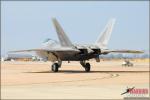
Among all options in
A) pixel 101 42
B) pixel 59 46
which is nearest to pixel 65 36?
pixel 59 46

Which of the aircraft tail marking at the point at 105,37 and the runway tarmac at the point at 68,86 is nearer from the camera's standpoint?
the runway tarmac at the point at 68,86

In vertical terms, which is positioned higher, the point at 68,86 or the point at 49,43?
the point at 49,43

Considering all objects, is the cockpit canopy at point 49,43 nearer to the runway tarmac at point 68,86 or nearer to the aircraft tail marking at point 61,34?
the aircraft tail marking at point 61,34

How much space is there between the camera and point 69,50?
34.4 m

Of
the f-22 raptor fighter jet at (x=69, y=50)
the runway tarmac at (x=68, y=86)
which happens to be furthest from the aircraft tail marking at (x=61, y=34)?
the runway tarmac at (x=68, y=86)

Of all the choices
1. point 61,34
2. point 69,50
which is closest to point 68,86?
point 69,50

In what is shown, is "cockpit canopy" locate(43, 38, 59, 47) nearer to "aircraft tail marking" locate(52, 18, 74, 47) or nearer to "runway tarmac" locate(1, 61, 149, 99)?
"aircraft tail marking" locate(52, 18, 74, 47)

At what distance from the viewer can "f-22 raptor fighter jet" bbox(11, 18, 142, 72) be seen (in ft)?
114

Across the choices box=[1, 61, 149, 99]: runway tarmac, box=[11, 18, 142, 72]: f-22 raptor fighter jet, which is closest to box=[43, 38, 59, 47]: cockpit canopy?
box=[11, 18, 142, 72]: f-22 raptor fighter jet

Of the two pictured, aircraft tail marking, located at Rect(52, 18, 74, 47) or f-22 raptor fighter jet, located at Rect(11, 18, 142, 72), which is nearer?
f-22 raptor fighter jet, located at Rect(11, 18, 142, 72)

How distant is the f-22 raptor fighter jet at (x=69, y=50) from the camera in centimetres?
3484

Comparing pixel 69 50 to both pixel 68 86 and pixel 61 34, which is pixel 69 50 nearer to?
pixel 61 34

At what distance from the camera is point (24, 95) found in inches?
588

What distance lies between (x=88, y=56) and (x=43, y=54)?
4.68 m
